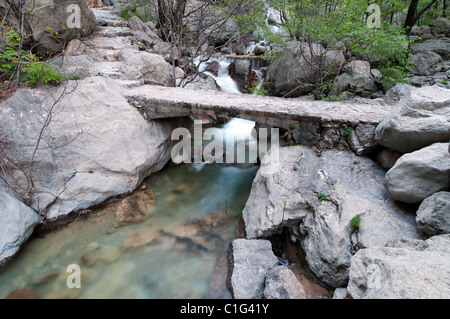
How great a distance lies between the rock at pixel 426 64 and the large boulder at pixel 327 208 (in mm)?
7201

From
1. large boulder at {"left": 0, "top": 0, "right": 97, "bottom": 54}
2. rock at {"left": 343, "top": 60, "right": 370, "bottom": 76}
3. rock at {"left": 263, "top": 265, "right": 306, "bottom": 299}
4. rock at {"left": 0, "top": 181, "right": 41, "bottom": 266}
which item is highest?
large boulder at {"left": 0, "top": 0, "right": 97, "bottom": 54}

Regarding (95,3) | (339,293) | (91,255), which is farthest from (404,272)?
(95,3)

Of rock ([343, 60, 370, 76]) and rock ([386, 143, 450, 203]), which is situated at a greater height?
rock ([343, 60, 370, 76])

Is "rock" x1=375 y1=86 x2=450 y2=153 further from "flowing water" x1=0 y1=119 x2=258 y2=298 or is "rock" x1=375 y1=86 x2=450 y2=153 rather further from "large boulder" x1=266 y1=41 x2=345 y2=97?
"large boulder" x1=266 y1=41 x2=345 y2=97

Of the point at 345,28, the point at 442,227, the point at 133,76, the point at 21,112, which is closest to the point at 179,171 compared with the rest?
the point at 133,76

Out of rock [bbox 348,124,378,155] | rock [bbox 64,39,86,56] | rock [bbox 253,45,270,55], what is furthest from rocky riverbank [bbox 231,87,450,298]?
rock [bbox 253,45,270,55]

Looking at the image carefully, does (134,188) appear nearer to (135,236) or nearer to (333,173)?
(135,236)

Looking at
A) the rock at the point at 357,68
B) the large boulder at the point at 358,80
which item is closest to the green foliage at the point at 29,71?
the large boulder at the point at 358,80

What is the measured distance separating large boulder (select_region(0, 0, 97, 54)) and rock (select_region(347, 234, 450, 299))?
8006mm

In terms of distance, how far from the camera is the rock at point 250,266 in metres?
3.15

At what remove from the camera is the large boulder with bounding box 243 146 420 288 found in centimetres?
307

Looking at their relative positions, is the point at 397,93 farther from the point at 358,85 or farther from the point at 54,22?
the point at 54,22

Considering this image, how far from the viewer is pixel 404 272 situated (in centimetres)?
185

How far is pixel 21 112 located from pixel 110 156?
5.39 feet
